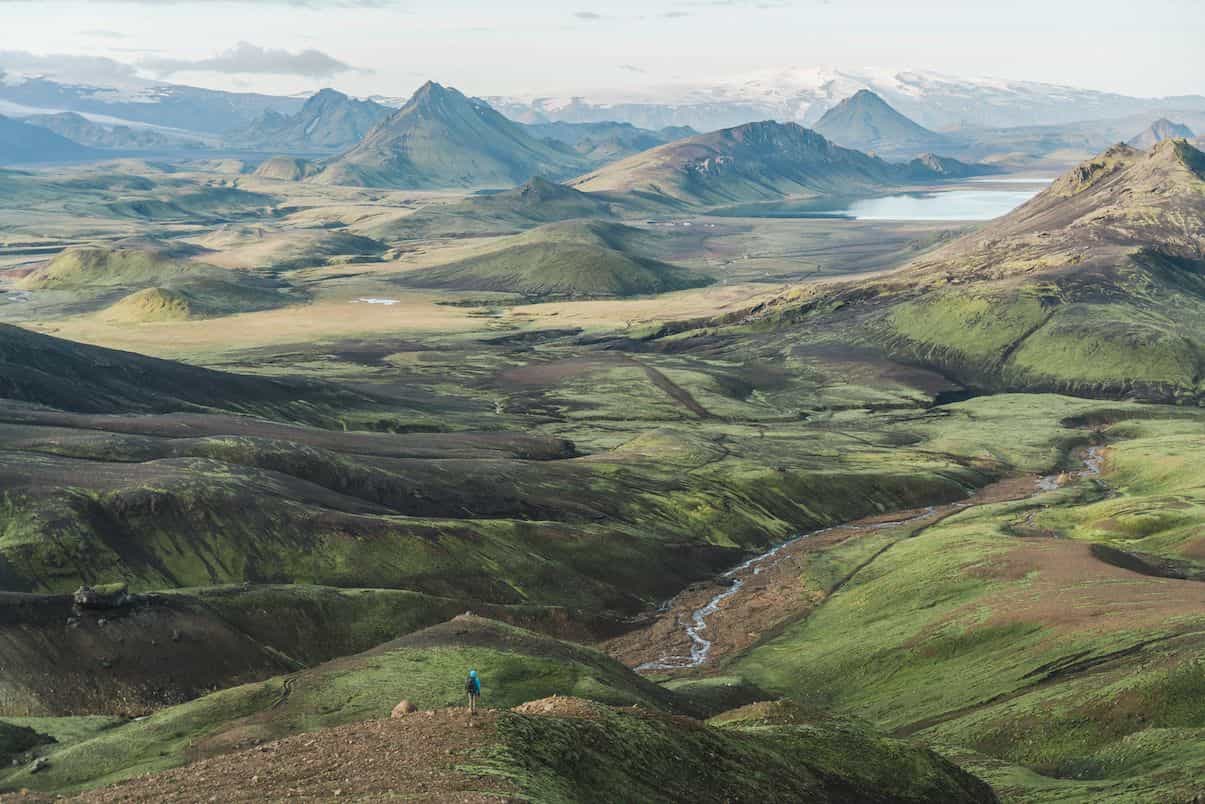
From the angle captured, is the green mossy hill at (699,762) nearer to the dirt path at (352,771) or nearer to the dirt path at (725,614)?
the dirt path at (352,771)

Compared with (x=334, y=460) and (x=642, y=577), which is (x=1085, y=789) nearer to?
(x=642, y=577)

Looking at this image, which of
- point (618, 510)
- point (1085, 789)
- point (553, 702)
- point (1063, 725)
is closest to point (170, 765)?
point (553, 702)

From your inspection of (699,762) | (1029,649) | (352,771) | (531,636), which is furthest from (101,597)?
(1029,649)

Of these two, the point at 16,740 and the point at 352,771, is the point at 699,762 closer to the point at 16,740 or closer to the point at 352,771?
the point at 352,771

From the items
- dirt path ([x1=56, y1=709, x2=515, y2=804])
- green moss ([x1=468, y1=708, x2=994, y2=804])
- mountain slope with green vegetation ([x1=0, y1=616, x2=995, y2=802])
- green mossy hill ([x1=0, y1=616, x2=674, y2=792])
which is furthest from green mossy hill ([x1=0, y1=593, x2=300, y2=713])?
green moss ([x1=468, y1=708, x2=994, y2=804])

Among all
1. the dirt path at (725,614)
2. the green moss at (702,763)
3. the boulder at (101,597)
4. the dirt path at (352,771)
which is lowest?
the dirt path at (725,614)

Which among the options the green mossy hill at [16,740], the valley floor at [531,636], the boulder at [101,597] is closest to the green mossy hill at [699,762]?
the valley floor at [531,636]

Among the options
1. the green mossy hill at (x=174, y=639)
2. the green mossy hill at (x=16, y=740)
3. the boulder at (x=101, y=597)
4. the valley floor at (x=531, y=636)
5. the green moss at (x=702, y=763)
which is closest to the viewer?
the green moss at (x=702, y=763)
